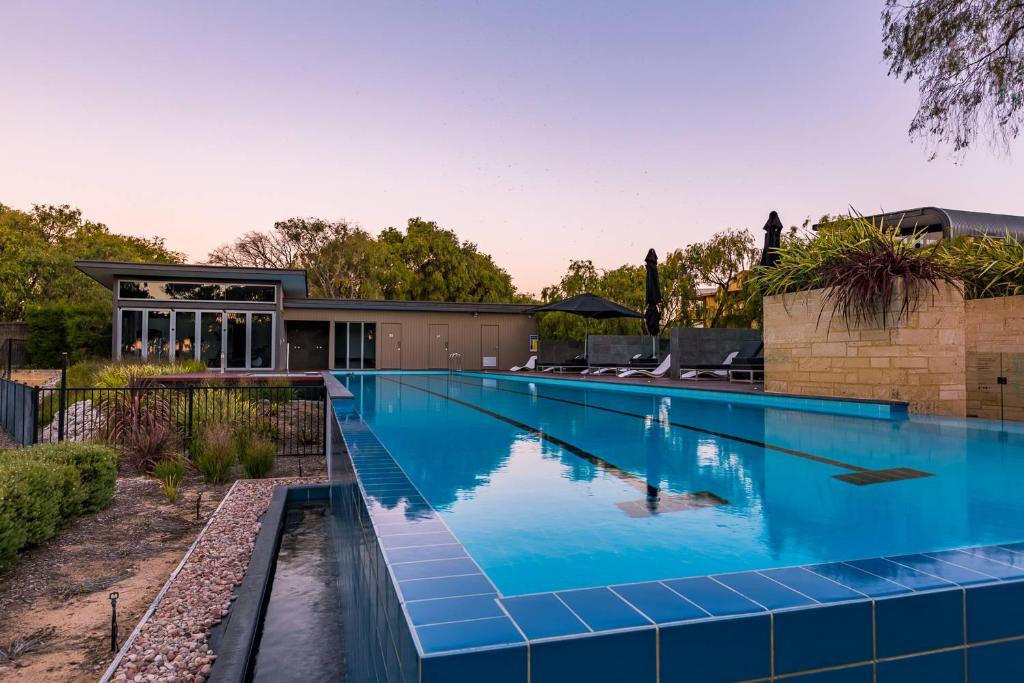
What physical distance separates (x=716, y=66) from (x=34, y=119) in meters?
16.4

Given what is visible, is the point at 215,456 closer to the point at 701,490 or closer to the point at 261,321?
the point at 701,490

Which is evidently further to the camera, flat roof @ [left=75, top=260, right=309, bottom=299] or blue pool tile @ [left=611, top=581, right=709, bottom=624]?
flat roof @ [left=75, top=260, right=309, bottom=299]

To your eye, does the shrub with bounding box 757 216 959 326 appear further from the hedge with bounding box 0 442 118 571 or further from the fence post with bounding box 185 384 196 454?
the hedge with bounding box 0 442 118 571

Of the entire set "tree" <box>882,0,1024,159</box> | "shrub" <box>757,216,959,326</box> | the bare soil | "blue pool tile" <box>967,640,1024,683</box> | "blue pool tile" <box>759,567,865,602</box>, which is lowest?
the bare soil

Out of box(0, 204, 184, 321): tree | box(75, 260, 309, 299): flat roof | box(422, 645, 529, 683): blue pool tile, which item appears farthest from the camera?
box(0, 204, 184, 321): tree

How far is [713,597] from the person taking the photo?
4.60 feet

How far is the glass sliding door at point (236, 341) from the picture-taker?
1927cm

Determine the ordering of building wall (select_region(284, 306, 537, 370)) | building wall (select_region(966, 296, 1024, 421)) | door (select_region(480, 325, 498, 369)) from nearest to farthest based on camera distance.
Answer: building wall (select_region(966, 296, 1024, 421))
building wall (select_region(284, 306, 537, 370))
door (select_region(480, 325, 498, 369))

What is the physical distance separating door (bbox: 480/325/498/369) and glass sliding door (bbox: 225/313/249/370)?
29.2 feet

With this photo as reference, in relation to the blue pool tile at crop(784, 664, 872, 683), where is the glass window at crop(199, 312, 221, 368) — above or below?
above

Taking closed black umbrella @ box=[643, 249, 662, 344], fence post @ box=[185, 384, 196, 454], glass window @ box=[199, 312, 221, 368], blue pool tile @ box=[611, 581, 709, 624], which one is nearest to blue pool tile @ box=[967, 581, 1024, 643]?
blue pool tile @ box=[611, 581, 709, 624]

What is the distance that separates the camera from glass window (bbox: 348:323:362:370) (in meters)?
23.6

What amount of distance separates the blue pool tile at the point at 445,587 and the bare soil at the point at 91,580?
A: 199 cm

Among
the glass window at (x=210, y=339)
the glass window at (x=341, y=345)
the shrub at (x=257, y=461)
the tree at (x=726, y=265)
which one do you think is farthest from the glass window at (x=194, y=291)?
the tree at (x=726, y=265)
